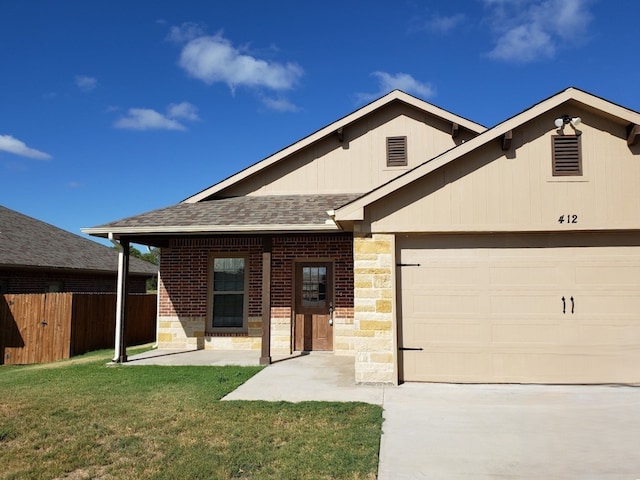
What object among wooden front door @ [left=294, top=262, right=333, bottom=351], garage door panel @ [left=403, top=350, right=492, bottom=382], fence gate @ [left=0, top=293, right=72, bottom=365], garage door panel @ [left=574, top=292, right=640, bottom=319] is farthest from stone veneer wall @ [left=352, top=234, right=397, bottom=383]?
fence gate @ [left=0, top=293, right=72, bottom=365]

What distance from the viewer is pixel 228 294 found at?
455 inches

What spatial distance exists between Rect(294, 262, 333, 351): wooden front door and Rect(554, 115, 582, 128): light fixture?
18.8 feet

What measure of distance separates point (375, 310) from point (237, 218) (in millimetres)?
3963

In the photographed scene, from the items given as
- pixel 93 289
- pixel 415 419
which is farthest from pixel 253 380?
pixel 93 289

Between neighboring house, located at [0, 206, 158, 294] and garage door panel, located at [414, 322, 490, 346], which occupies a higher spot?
neighboring house, located at [0, 206, 158, 294]

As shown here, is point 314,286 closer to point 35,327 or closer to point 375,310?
point 375,310

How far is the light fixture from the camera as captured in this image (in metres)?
7.04

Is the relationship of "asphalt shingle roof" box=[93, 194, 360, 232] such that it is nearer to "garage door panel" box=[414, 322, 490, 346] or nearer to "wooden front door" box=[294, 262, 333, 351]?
"wooden front door" box=[294, 262, 333, 351]

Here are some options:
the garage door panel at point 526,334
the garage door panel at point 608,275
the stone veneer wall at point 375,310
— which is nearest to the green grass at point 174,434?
the stone veneer wall at point 375,310

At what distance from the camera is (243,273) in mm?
11547

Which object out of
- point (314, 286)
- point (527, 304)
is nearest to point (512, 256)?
point (527, 304)

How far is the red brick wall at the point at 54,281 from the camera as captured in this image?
13727mm

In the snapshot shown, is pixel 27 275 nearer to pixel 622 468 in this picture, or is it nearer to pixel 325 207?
pixel 325 207

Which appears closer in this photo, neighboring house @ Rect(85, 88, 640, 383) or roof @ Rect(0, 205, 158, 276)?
neighboring house @ Rect(85, 88, 640, 383)
